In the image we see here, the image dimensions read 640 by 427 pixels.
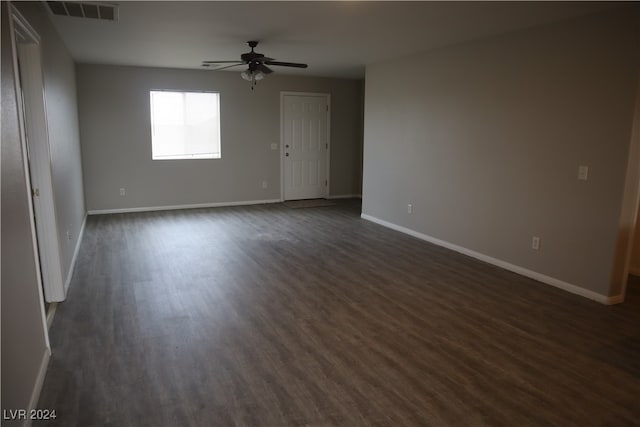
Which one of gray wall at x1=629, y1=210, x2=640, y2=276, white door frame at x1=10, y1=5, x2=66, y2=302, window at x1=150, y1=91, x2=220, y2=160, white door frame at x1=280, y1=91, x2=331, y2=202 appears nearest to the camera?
white door frame at x1=10, y1=5, x2=66, y2=302

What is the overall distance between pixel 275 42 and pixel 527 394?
4.27 metres

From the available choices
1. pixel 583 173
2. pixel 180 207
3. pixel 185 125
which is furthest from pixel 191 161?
pixel 583 173

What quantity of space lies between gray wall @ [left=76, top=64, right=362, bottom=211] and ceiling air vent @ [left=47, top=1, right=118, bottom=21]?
11.1ft

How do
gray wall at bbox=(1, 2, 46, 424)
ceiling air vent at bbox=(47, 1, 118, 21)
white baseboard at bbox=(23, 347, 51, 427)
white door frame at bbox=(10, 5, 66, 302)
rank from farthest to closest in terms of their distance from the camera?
1. ceiling air vent at bbox=(47, 1, 118, 21)
2. white door frame at bbox=(10, 5, 66, 302)
3. white baseboard at bbox=(23, 347, 51, 427)
4. gray wall at bbox=(1, 2, 46, 424)

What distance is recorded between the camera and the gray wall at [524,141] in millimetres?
3678

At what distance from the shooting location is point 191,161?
25.5ft

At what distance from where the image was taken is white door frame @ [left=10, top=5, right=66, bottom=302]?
333 centimetres

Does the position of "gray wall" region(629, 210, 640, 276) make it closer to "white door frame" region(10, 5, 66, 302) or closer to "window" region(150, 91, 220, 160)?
"white door frame" region(10, 5, 66, 302)

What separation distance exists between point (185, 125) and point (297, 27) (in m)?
4.05

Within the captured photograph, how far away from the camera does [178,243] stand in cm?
555

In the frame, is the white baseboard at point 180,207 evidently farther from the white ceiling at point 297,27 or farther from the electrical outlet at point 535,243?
the electrical outlet at point 535,243

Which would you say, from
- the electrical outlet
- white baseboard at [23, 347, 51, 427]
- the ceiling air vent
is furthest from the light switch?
white baseboard at [23, 347, 51, 427]

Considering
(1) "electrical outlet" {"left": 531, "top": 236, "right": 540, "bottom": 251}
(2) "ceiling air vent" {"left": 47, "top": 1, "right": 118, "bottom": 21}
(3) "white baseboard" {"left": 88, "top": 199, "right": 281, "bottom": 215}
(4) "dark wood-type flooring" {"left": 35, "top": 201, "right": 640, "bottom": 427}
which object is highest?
(2) "ceiling air vent" {"left": 47, "top": 1, "right": 118, "bottom": 21}

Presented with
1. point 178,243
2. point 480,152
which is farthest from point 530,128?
point 178,243
